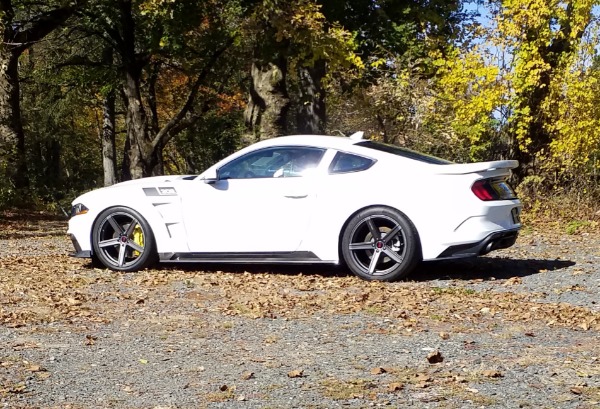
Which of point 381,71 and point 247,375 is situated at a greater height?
point 381,71

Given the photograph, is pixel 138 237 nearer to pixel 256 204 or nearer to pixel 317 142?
pixel 256 204

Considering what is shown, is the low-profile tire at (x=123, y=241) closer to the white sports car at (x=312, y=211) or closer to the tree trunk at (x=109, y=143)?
the white sports car at (x=312, y=211)

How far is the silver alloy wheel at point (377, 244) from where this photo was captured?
8516 millimetres

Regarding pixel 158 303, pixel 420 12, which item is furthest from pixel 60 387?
pixel 420 12

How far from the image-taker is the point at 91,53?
109 ft

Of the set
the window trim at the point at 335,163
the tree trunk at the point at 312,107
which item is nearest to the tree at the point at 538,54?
the window trim at the point at 335,163

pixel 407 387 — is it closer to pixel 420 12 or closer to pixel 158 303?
pixel 158 303

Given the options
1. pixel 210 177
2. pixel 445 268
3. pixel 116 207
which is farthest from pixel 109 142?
pixel 445 268

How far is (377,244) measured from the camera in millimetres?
8562

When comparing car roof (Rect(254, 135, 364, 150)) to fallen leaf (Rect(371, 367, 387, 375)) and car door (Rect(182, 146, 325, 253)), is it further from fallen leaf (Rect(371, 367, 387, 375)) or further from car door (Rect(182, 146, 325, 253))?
fallen leaf (Rect(371, 367, 387, 375))

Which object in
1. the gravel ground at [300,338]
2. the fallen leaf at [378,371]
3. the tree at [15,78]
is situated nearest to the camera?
the gravel ground at [300,338]

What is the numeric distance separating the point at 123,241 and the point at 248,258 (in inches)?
58.7

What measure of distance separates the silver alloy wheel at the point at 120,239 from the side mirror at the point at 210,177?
0.92m

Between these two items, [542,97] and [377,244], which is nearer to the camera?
[377,244]
